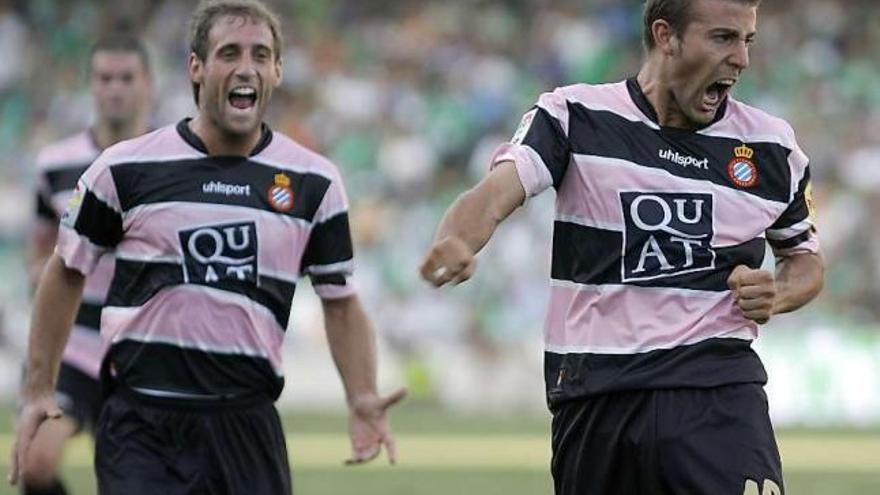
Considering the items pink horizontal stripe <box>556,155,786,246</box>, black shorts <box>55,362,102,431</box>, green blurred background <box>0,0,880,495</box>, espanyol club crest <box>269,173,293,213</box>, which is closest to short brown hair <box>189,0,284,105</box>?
espanyol club crest <box>269,173,293,213</box>

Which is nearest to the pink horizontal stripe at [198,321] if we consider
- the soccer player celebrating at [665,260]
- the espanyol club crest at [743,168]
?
the soccer player celebrating at [665,260]

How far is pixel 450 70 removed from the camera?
23.6m

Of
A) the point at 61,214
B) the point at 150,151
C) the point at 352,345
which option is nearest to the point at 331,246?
the point at 352,345

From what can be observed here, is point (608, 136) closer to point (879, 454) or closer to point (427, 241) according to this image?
point (879, 454)

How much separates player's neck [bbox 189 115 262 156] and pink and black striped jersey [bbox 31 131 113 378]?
2.25 metres

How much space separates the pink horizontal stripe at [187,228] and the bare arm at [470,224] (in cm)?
120

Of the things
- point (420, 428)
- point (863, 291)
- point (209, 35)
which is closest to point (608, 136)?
point (209, 35)

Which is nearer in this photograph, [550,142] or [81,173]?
[550,142]

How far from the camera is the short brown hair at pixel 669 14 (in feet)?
20.1

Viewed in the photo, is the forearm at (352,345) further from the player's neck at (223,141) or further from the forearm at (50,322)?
the forearm at (50,322)

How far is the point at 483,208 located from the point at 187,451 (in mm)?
1608

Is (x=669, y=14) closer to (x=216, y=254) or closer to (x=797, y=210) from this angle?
(x=797, y=210)

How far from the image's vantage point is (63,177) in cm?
916

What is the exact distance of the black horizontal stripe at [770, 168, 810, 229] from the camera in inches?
251
